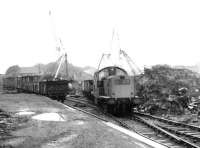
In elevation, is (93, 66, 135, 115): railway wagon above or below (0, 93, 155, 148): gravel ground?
above

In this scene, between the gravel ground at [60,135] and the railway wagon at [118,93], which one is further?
the railway wagon at [118,93]

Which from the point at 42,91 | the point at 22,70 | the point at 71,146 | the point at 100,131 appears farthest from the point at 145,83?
the point at 22,70

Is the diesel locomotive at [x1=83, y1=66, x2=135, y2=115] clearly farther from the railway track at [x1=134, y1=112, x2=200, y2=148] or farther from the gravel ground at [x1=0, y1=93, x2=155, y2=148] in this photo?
the gravel ground at [x1=0, y1=93, x2=155, y2=148]

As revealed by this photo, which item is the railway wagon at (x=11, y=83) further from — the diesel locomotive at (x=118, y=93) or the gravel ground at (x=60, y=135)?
the gravel ground at (x=60, y=135)

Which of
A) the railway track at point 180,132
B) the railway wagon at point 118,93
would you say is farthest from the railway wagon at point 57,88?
the railway track at point 180,132

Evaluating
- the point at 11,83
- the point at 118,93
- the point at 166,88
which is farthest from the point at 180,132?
the point at 11,83

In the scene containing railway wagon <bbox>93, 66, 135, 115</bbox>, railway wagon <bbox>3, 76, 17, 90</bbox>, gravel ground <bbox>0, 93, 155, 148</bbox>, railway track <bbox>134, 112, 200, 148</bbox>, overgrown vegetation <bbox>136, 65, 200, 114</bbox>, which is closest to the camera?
gravel ground <bbox>0, 93, 155, 148</bbox>

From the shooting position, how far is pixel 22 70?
3866 inches

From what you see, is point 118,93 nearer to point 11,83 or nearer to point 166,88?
point 166,88

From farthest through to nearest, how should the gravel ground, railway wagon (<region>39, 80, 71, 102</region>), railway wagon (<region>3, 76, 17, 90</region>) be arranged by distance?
railway wagon (<region>3, 76, 17, 90</region>)
railway wagon (<region>39, 80, 71, 102</region>)
the gravel ground

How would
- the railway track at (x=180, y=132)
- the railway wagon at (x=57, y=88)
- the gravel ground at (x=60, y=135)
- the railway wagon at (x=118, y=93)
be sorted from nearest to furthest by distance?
the gravel ground at (x=60, y=135) → the railway track at (x=180, y=132) → the railway wagon at (x=118, y=93) → the railway wagon at (x=57, y=88)

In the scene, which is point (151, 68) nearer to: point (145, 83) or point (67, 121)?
point (145, 83)

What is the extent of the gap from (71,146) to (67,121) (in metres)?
4.57

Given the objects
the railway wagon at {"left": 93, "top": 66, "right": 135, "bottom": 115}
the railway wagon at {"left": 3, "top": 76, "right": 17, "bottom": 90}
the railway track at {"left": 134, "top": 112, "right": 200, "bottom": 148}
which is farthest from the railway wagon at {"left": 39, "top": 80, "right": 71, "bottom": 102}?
the railway wagon at {"left": 3, "top": 76, "right": 17, "bottom": 90}
